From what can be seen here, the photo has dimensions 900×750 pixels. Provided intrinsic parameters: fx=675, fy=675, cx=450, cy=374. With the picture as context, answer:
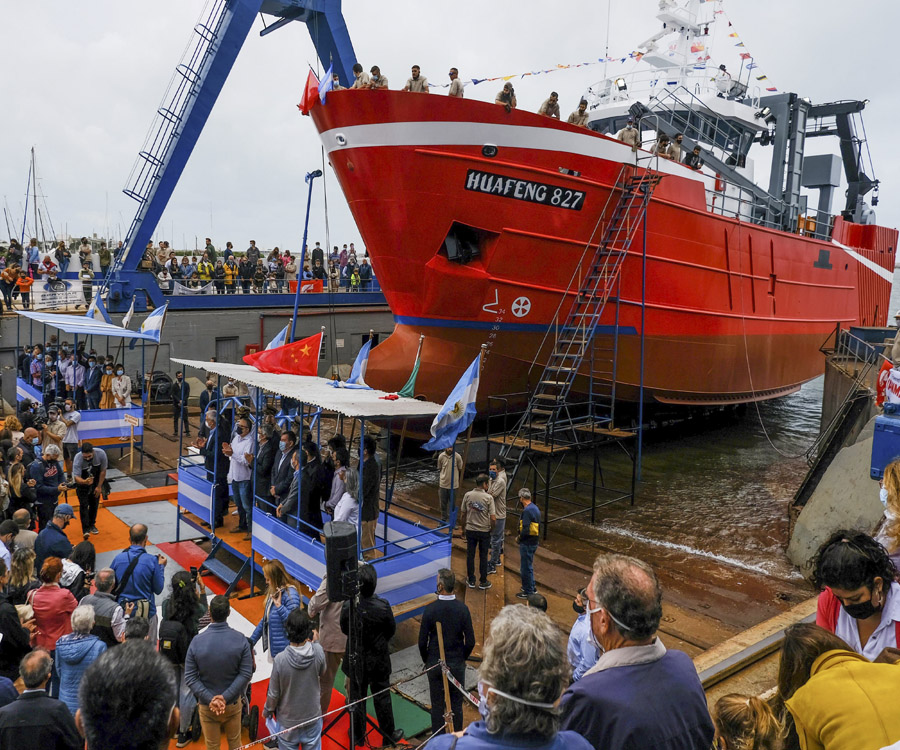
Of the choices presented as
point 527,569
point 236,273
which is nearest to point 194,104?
point 236,273

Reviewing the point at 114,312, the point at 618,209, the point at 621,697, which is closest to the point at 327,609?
the point at 621,697

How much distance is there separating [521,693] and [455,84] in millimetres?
11609

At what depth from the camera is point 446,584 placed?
4949 mm

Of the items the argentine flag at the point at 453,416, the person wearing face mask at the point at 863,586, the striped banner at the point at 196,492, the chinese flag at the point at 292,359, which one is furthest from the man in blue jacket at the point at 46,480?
the person wearing face mask at the point at 863,586

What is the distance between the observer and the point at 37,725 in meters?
3.02

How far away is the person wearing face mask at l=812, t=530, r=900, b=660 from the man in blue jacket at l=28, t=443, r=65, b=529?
8.24 m

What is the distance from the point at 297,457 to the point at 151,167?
1353 cm

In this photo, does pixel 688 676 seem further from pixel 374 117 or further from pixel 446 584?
pixel 374 117

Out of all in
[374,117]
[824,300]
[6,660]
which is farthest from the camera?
[824,300]

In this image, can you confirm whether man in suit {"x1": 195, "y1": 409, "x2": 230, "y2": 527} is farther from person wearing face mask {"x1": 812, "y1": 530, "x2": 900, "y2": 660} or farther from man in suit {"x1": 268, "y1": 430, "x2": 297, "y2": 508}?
person wearing face mask {"x1": 812, "y1": 530, "x2": 900, "y2": 660}

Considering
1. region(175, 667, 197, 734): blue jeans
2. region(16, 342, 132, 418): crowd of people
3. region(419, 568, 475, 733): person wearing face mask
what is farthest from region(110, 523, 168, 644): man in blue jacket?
region(16, 342, 132, 418): crowd of people

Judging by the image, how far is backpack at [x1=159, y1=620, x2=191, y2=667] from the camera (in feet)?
15.2

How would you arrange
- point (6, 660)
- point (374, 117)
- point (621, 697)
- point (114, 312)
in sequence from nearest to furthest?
point (621, 697)
point (6, 660)
point (374, 117)
point (114, 312)

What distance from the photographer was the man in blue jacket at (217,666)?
166 inches
